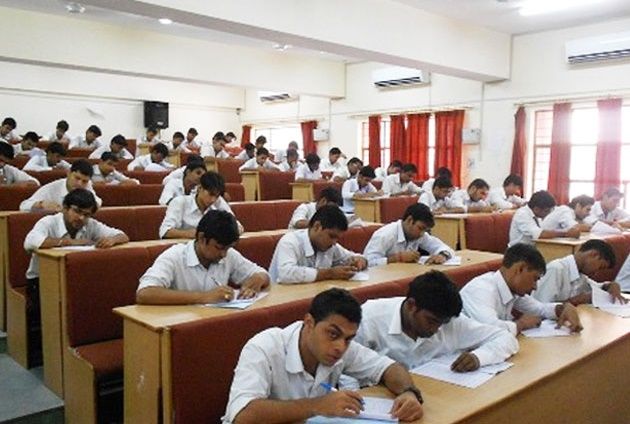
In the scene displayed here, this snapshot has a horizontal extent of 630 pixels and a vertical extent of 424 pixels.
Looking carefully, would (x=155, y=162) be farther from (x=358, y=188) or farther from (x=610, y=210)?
(x=610, y=210)

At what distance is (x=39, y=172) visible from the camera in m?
5.87

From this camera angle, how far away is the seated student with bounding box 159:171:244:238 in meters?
3.99

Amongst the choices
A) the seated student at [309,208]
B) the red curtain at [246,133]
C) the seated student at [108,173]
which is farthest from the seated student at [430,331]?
the red curtain at [246,133]

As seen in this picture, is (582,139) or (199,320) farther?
(582,139)

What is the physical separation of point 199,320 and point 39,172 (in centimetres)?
449

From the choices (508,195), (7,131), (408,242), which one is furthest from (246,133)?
(408,242)

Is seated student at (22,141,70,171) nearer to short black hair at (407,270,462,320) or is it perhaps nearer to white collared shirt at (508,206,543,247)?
white collared shirt at (508,206,543,247)

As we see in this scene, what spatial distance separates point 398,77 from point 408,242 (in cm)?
672

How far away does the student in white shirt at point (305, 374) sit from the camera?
1.57 metres

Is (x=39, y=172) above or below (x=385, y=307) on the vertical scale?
above

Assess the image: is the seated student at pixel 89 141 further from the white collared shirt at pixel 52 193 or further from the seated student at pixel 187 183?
the white collared shirt at pixel 52 193

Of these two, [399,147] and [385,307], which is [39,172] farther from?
[399,147]

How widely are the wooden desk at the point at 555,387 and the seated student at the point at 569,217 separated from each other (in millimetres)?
2597

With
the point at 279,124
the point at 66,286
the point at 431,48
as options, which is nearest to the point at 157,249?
the point at 66,286
